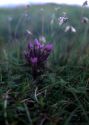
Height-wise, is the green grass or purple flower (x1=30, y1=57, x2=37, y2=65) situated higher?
purple flower (x1=30, y1=57, x2=37, y2=65)

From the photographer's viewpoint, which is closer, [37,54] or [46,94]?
[46,94]

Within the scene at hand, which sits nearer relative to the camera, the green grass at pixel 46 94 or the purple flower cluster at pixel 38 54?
the green grass at pixel 46 94

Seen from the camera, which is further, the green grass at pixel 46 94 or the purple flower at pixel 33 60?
the purple flower at pixel 33 60

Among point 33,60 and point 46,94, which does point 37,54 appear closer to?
point 33,60

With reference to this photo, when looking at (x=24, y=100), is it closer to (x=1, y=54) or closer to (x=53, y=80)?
(x=53, y=80)

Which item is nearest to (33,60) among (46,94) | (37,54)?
(37,54)

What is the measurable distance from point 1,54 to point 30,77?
2.94 ft

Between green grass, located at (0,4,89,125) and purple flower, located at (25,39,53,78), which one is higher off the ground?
purple flower, located at (25,39,53,78)

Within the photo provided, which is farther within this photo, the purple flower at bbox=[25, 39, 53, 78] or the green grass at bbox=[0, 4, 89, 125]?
the purple flower at bbox=[25, 39, 53, 78]

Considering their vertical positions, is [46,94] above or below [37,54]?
below

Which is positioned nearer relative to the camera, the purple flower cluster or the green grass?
the green grass

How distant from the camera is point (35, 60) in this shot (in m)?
2.45

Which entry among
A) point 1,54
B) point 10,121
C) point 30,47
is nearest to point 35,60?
point 30,47

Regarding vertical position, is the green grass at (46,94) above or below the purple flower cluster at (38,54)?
below
